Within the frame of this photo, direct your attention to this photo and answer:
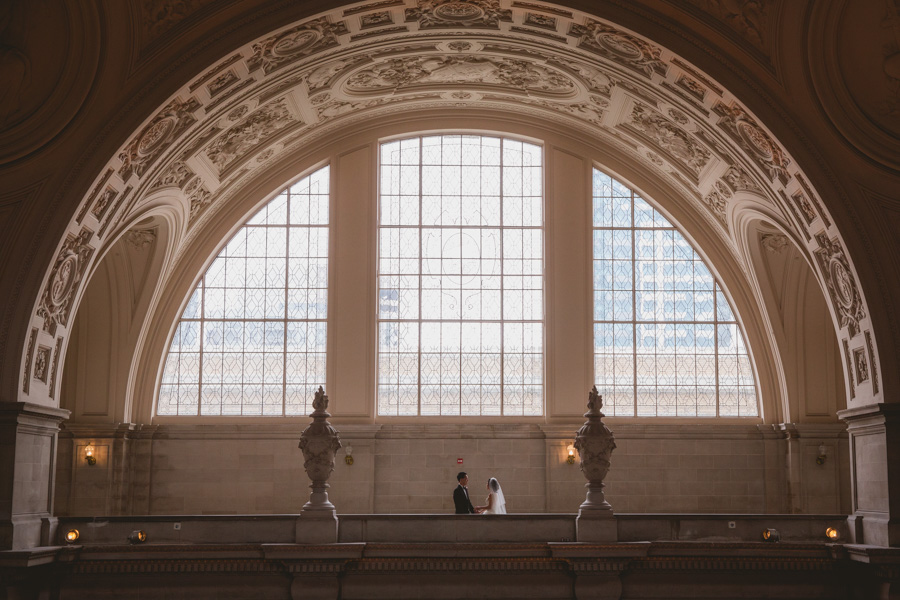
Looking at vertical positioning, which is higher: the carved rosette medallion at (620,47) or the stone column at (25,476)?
the carved rosette medallion at (620,47)

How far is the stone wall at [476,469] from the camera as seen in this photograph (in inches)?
964

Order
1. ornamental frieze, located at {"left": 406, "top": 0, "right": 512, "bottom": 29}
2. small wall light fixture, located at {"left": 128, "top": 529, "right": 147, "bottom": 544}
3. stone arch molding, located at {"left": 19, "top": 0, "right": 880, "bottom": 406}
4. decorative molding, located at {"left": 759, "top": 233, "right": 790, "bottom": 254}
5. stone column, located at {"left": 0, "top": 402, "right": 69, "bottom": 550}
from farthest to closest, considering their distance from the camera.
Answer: decorative molding, located at {"left": 759, "top": 233, "right": 790, "bottom": 254} < ornamental frieze, located at {"left": 406, "top": 0, "right": 512, "bottom": 29} < stone arch molding, located at {"left": 19, "top": 0, "right": 880, "bottom": 406} < small wall light fixture, located at {"left": 128, "top": 529, "right": 147, "bottom": 544} < stone column, located at {"left": 0, "top": 402, "right": 69, "bottom": 550}

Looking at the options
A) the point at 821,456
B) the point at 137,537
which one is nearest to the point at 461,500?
the point at 137,537

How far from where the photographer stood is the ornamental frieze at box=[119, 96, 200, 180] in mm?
19312

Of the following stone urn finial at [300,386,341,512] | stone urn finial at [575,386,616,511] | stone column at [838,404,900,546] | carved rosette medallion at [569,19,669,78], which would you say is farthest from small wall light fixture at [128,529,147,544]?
stone column at [838,404,900,546]

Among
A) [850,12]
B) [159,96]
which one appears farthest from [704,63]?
[159,96]

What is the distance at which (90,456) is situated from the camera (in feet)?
78.7

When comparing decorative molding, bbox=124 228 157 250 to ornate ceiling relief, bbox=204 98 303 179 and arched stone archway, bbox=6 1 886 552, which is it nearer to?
arched stone archway, bbox=6 1 886 552

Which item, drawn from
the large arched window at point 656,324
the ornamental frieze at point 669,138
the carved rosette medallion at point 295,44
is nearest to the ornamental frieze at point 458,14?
the carved rosette medallion at point 295,44

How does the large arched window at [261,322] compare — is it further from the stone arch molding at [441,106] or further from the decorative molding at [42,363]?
the decorative molding at [42,363]

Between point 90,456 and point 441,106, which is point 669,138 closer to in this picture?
point 441,106

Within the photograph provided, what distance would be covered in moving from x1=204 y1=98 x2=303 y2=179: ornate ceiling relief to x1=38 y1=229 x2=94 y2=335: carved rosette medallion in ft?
13.8

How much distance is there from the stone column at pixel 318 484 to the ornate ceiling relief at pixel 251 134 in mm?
8276

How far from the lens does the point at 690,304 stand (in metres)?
26.1
